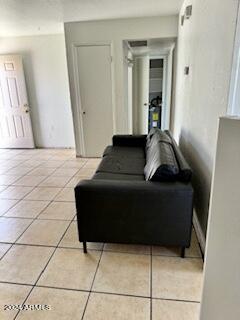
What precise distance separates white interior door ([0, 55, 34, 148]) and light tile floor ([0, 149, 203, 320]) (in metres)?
2.94

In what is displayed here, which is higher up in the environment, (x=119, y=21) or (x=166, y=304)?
(x=119, y=21)

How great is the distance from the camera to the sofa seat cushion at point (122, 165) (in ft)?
7.99

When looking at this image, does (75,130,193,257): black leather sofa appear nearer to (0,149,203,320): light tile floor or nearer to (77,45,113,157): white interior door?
(0,149,203,320): light tile floor

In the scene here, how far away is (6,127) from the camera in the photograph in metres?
5.23

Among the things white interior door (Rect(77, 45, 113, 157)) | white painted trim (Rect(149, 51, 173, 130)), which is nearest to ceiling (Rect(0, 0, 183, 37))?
white interior door (Rect(77, 45, 113, 157))

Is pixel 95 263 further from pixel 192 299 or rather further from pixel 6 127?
pixel 6 127

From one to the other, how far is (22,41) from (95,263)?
15.8 ft

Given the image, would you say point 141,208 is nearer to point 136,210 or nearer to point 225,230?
point 136,210

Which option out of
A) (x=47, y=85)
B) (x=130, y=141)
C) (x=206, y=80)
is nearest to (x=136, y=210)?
(x=206, y=80)

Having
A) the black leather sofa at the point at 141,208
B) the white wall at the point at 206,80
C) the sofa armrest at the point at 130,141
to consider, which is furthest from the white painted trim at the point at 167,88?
the black leather sofa at the point at 141,208

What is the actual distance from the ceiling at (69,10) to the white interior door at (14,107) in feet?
2.98

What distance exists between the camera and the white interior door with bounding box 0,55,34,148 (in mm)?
4816

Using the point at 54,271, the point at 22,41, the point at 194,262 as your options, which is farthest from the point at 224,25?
the point at 22,41

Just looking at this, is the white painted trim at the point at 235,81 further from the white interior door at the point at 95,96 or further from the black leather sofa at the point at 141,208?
the white interior door at the point at 95,96
